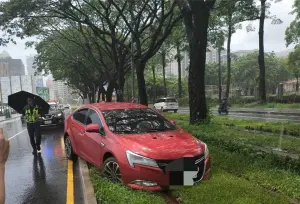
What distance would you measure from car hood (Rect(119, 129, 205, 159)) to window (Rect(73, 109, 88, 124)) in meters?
2.29

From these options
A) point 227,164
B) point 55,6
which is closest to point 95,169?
point 227,164

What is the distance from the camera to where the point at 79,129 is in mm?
8188

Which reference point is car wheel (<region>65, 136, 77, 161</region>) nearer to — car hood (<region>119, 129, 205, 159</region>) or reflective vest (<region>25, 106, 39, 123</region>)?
reflective vest (<region>25, 106, 39, 123</region>)

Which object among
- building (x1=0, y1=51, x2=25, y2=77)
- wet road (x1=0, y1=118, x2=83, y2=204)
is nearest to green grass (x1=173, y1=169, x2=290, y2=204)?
wet road (x1=0, y1=118, x2=83, y2=204)

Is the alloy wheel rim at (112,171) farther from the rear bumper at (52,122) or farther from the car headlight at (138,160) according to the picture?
the rear bumper at (52,122)

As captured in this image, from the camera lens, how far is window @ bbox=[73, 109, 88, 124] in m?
8.38

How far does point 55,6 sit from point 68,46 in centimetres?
1853

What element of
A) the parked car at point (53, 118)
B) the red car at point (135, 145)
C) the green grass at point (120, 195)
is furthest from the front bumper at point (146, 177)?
the parked car at point (53, 118)

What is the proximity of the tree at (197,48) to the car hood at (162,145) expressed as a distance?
631cm

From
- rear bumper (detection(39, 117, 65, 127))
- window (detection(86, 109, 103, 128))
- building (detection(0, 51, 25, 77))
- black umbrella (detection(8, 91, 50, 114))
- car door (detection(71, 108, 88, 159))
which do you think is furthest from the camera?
building (detection(0, 51, 25, 77))

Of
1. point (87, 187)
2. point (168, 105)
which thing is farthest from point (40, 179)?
point (168, 105)

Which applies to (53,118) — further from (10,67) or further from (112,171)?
(10,67)

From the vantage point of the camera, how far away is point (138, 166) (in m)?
5.59

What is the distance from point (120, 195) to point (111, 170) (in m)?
1.00
